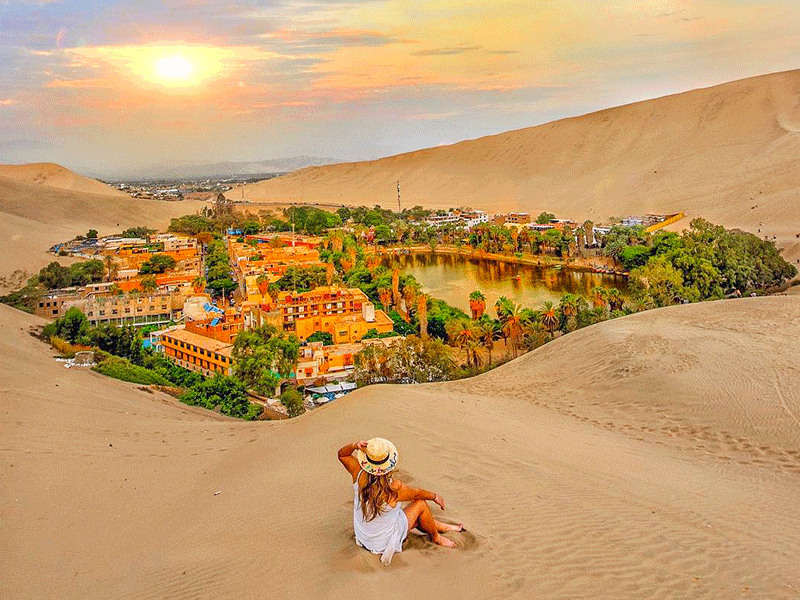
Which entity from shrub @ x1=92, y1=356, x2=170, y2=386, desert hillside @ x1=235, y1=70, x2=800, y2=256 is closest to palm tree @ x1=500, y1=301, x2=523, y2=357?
shrub @ x1=92, y1=356, x2=170, y2=386

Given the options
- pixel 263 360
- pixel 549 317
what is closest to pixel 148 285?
pixel 263 360

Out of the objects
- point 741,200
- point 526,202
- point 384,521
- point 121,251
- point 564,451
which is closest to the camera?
point 384,521

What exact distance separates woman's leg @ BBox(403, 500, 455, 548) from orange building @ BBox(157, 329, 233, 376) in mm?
18965

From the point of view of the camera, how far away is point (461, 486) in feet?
22.8

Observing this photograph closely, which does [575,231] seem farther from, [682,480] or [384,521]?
[384,521]

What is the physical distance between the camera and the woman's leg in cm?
508

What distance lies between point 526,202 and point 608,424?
3692 inches

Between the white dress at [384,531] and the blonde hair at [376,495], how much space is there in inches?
1.6

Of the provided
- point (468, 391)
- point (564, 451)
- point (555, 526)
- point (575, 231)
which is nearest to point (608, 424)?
point (564, 451)

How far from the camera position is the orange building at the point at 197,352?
2511cm

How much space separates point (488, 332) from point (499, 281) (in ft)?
66.2

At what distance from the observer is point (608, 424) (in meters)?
11.4

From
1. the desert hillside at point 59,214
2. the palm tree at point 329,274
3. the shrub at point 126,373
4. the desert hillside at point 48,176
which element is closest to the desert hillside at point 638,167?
the palm tree at point 329,274

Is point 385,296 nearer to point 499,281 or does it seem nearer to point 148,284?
point 499,281
